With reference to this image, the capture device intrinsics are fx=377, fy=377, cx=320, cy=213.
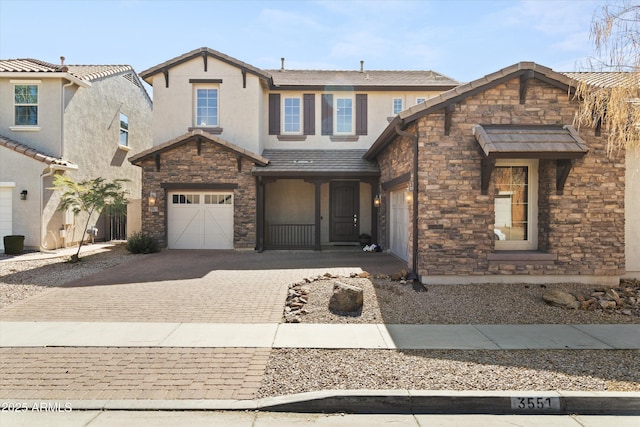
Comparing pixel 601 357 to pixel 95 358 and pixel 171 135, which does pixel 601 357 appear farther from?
pixel 171 135

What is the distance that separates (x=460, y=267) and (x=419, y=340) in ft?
11.4

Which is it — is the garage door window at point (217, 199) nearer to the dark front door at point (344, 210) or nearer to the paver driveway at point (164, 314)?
the paver driveway at point (164, 314)

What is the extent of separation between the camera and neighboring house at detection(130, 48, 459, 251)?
14.1 m

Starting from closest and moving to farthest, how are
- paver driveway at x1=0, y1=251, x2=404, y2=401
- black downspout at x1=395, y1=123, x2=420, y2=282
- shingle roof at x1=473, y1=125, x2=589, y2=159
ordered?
1. paver driveway at x1=0, y1=251, x2=404, y2=401
2. shingle roof at x1=473, y1=125, x2=589, y2=159
3. black downspout at x1=395, y1=123, x2=420, y2=282

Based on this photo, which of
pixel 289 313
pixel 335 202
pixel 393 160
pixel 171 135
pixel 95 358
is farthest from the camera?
pixel 335 202

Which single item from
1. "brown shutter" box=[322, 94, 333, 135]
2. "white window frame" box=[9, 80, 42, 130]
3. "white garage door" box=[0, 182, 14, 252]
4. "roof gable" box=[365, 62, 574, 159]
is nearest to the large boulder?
"roof gable" box=[365, 62, 574, 159]

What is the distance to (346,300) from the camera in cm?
672

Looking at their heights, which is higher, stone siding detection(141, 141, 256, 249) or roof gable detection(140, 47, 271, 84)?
roof gable detection(140, 47, 271, 84)

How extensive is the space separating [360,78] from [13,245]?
49.2 feet

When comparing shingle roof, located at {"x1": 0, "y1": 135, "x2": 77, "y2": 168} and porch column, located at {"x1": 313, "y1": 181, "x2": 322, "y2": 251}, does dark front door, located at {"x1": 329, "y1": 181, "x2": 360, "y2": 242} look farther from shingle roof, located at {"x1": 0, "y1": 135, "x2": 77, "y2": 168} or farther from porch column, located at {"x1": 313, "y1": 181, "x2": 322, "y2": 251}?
shingle roof, located at {"x1": 0, "y1": 135, "x2": 77, "y2": 168}

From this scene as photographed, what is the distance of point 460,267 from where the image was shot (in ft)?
27.6

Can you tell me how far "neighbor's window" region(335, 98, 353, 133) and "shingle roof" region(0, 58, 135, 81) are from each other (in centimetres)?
1064

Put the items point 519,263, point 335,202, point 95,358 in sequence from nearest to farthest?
1. point 95,358
2. point 519,263
3. point 335,202

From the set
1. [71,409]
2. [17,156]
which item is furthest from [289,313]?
[17,156]
